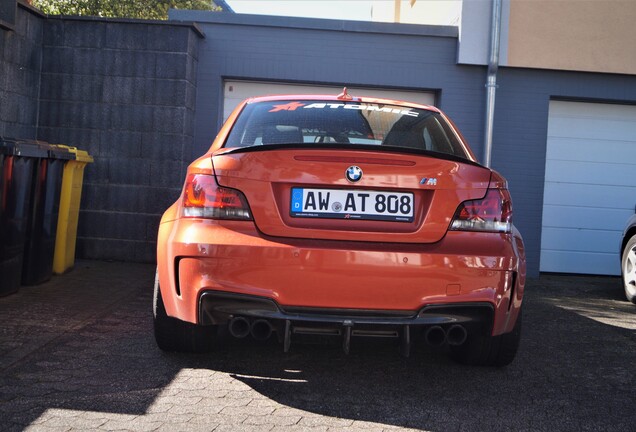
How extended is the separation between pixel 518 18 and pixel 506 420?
7516 millimetres

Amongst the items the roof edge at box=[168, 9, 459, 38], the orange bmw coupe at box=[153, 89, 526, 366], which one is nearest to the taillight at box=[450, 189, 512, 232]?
the orange bmw coupe at box=[153, 89, 526, 366]

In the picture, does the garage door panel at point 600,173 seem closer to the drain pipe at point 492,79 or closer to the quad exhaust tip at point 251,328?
the drain pipe at point 492,79

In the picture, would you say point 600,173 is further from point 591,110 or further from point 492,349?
point 492,349

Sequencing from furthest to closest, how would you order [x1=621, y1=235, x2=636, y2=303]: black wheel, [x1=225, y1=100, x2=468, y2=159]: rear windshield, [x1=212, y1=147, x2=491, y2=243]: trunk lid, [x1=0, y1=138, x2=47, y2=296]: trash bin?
1. [x1=621, y1=235, x2=636, y2=303]: black wheel
2. [x1=0, y1=138, x2=47, y2=296]: trash bin
3. [x1=225, y1=100, x2=468, y2=159]: rear windshield
4. [x1=212, y1=147, x2=491, y2=243]: trunk lid

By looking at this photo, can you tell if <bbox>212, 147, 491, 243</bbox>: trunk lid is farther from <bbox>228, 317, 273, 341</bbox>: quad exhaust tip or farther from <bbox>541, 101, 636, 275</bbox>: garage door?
<bbox>541, 101, 636, 275</bbox>: garage door

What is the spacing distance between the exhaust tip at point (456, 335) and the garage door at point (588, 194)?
6.86 metres

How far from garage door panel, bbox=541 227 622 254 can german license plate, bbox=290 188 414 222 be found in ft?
22.9

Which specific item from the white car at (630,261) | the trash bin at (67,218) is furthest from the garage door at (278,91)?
the white car at (630,261)

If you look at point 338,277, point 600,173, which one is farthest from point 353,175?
point 600,173

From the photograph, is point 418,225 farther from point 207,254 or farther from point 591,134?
point 591,134

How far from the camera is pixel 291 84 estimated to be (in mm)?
10477

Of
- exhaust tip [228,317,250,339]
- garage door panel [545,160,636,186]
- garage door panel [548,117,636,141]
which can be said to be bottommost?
exhaust tip [228,317,250,339]

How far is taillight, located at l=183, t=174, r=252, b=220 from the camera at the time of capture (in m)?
3.97

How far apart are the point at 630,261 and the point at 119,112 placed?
5903mm
